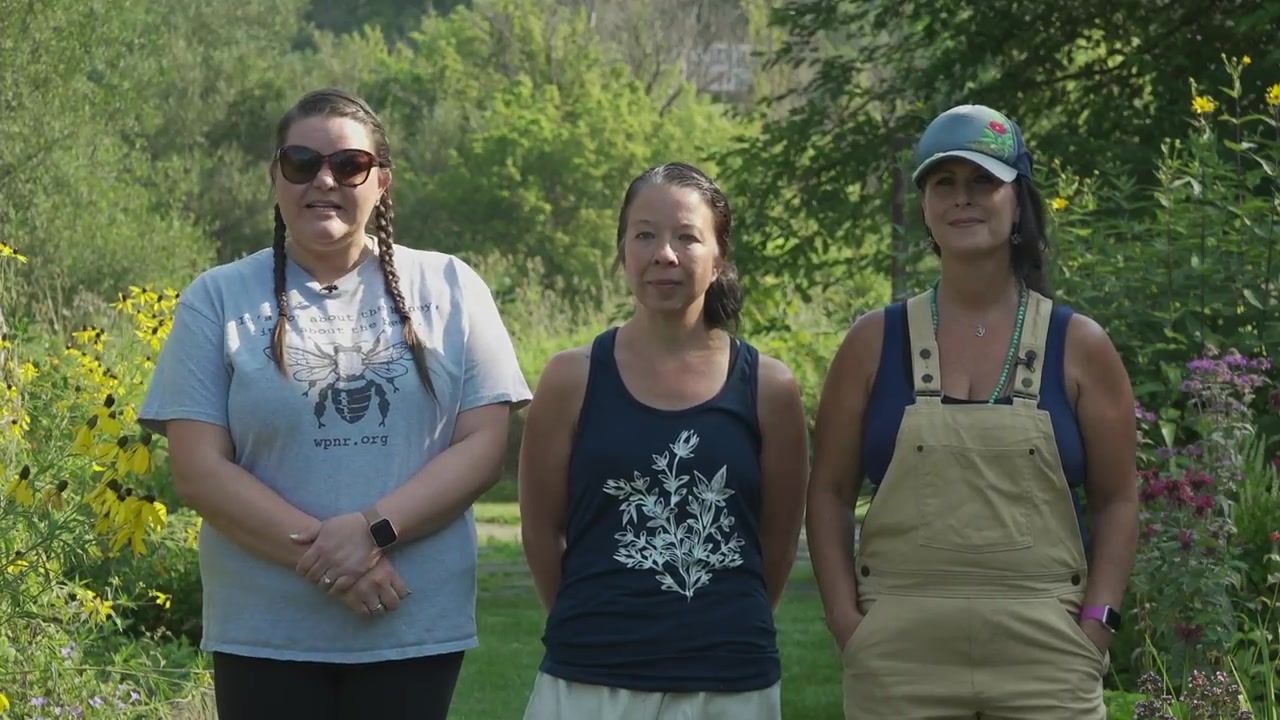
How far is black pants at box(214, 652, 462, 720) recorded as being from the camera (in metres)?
3.14

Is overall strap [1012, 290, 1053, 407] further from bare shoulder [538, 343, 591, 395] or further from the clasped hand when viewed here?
the clasped hand

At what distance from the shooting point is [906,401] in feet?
10.1

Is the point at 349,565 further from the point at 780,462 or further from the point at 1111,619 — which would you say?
the point at 1111,619

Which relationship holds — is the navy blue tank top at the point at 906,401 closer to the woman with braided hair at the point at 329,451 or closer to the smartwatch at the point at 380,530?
the woman with braided hair at the point at 329,451

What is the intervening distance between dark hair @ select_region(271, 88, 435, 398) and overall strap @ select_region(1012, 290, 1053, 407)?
1037 millimetres

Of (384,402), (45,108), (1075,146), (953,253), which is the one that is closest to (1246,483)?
Answer: (953,253)

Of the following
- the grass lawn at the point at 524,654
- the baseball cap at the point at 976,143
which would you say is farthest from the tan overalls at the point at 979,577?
the grass lawn at the point at 524,654

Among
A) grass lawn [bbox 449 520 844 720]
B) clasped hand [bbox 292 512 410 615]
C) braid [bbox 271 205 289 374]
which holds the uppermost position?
braid [bbox 271 205 289 374]

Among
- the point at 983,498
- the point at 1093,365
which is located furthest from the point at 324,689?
the point at 1093,365

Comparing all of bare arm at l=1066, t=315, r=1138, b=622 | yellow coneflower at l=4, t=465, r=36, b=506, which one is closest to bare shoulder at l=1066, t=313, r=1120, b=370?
bare arm at l=1066, t=315, r=1138, b=622

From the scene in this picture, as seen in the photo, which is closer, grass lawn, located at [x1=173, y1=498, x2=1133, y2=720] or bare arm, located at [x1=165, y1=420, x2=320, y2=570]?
bare arm, located at [x1=165, y1=420, x2=320, y2=570]

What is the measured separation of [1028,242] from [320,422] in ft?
4.23

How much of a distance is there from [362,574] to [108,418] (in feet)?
4.50

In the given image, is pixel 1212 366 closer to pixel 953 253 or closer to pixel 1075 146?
pixel 953 253
